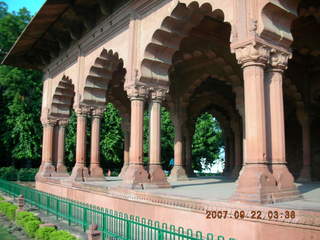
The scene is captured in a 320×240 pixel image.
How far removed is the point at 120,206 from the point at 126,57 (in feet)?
15.4

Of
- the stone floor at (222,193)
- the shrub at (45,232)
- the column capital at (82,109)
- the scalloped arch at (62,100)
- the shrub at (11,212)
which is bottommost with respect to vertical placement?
the shrub at (11,212)

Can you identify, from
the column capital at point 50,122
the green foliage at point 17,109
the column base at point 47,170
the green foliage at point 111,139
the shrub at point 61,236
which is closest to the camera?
the shrub at point 61,236

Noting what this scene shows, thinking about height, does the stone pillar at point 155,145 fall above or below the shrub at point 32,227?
above

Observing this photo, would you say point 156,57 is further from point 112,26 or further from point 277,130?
point 277,130

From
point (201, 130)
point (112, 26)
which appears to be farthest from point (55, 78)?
point (201, 130)

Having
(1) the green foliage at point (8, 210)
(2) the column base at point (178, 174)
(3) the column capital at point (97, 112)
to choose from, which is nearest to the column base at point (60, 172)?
(1) the green foliage at point (8, 210)

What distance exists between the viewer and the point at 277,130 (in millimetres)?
6977

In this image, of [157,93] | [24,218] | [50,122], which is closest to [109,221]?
[24,218]

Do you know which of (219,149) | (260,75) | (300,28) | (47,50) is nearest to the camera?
(260,75)

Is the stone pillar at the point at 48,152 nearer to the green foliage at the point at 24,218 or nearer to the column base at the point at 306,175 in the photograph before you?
the green foliage at the point at 24,218

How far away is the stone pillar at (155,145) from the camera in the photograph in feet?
33.2

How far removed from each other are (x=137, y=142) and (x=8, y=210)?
5.73 meters

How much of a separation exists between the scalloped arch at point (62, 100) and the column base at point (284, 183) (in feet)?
41.5

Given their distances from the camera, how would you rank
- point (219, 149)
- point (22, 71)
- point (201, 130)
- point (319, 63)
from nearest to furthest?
1. point (319, 63)
2. point (22, 71)
3. point (201, 130)
4. point (219, 149)
